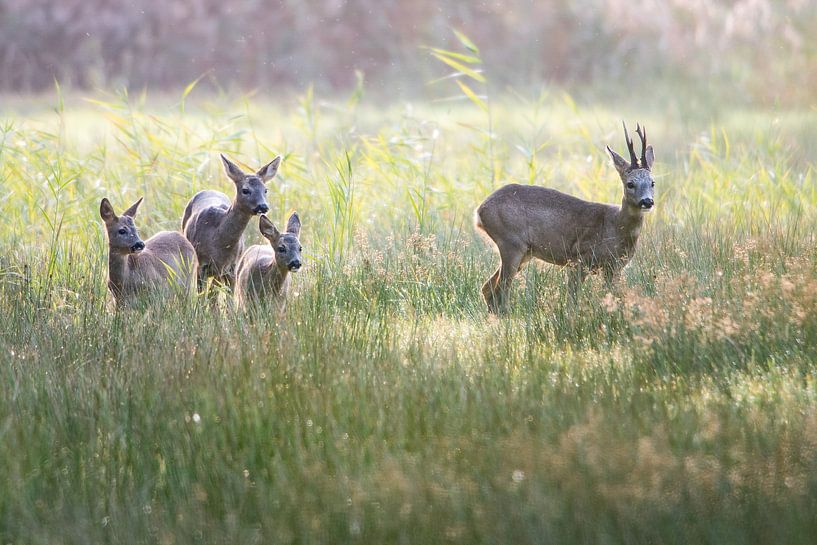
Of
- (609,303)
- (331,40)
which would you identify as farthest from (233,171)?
Result: (331,40)

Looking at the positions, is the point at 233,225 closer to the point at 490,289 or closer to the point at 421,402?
the point at 490,289

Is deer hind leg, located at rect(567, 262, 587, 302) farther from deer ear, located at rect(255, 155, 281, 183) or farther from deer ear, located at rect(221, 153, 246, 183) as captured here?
deer ear, located at rect(221, 153, 246, 183)

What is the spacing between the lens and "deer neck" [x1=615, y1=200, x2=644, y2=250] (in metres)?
7.76

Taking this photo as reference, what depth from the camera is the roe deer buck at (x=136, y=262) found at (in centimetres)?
716

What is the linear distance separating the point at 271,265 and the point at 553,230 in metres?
1.77

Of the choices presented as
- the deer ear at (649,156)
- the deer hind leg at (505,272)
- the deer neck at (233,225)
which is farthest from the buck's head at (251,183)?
the deer ear at (649,156)

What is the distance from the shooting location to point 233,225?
816 centimetres

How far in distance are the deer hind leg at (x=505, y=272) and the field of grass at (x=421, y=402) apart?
0.16 meters

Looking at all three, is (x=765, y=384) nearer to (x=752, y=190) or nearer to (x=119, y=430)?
(x=119, y=430)

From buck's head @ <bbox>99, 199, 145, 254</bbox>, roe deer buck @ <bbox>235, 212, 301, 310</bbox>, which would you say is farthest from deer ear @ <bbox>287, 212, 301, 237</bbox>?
buck's head @ <bbox>99, 199, 145, 254</bbox>

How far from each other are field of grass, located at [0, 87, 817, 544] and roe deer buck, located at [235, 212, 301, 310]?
258 mm

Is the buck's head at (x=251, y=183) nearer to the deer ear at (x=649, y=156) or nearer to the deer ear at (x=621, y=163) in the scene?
the deer ear at (x=621, y=163)

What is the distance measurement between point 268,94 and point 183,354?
21.0 m

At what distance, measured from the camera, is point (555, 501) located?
4.32 metres
